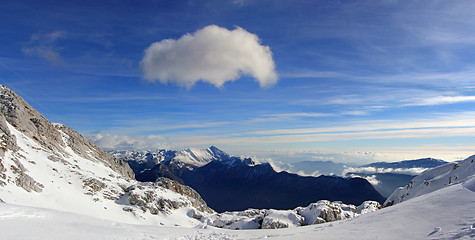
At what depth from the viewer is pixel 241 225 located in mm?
105188

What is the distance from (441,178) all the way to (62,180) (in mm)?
136228

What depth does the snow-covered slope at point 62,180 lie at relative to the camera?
80.1 m

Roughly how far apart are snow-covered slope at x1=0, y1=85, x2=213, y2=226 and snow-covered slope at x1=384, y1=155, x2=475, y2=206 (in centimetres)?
9578

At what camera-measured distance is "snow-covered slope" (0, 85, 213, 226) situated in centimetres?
8012

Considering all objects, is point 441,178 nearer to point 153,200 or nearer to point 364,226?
point 364,226

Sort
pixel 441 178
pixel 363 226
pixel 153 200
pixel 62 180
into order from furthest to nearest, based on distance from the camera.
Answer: pixel 153 200, pixel 62 180, pixel 441 178, pixel 363 226

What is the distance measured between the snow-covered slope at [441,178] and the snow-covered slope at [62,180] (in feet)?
314

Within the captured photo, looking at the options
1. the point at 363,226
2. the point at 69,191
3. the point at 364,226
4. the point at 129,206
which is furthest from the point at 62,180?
the point at 364,226

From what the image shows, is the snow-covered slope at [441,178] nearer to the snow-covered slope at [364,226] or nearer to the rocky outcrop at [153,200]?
the snow-covered slope at [364,226]

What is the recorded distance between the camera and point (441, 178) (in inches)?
2457

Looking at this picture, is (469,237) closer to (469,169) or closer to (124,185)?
(469,169)

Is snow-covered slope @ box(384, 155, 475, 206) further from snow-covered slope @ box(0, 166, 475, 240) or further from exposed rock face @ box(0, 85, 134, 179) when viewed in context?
exposed rock face @ box(0, 85, 134, 179)

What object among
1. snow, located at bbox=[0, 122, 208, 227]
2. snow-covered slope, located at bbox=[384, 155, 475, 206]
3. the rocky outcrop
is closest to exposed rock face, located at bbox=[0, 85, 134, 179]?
snow, located at bbox=[0, 122, 208, 227]

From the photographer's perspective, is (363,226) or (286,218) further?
(286,218)
